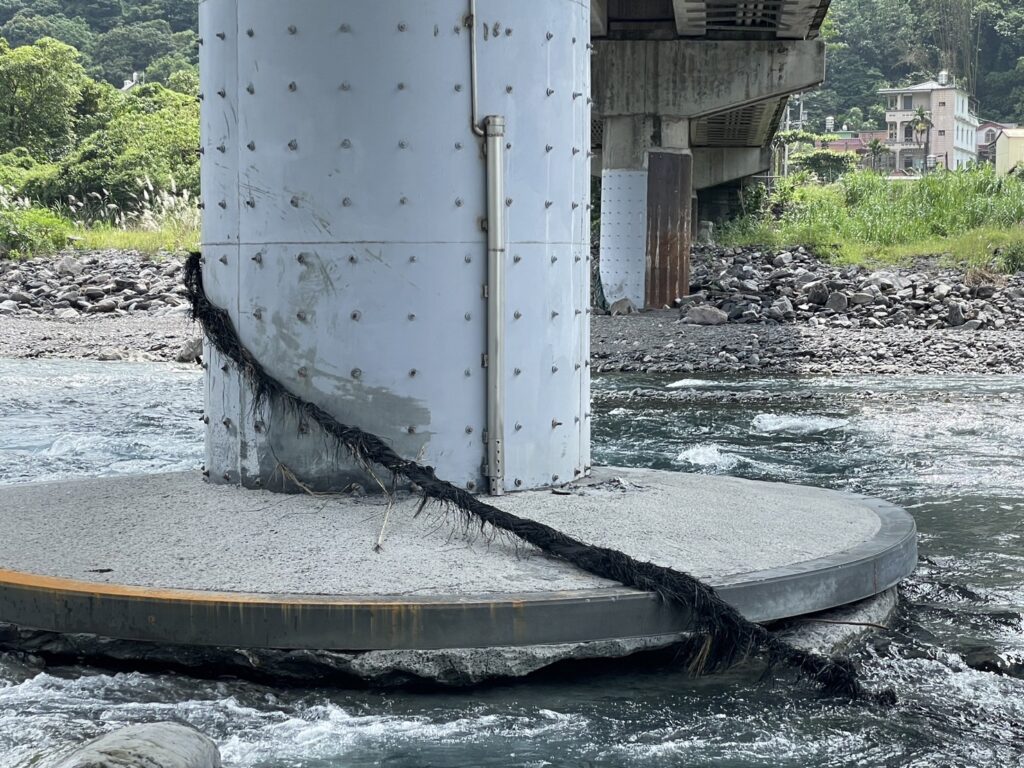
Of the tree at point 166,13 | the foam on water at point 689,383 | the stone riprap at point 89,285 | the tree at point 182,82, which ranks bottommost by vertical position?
the foam on water at point 689,383

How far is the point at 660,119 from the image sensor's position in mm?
25484

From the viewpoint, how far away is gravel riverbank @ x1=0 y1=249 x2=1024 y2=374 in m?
18.8

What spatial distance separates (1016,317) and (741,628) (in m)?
18.7

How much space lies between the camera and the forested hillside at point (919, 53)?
111312mm

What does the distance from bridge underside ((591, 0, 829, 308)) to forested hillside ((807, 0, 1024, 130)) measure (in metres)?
87.9

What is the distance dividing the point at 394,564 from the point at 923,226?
1184 inches

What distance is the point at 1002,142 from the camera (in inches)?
3903

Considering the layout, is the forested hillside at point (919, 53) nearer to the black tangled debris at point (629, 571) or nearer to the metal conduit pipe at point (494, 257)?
the metal conduit pipe at point (494, 257)

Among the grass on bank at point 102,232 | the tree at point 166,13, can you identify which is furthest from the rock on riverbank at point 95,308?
the tree at point 166,13

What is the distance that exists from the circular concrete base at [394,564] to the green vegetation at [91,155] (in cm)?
2477

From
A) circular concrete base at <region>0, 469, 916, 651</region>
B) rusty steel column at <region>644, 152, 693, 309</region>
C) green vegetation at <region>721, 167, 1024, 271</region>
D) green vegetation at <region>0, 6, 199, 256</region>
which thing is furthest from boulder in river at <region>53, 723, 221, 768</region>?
green vegetation at <region>0, 6, 199, 256</region>

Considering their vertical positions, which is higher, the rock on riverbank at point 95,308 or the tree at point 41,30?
the tree at point 41,30

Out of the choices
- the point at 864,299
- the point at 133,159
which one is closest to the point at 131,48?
the point at 133,159

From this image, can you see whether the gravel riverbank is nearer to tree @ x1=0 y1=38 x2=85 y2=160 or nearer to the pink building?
tree @ x1=0 y1=38 x2=85 y2=160
